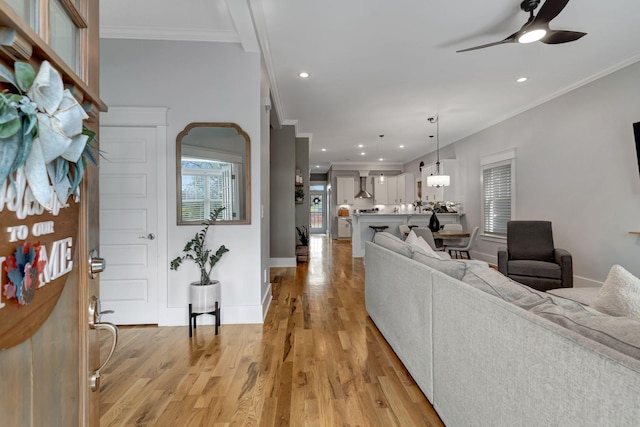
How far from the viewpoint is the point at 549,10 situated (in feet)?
7.59

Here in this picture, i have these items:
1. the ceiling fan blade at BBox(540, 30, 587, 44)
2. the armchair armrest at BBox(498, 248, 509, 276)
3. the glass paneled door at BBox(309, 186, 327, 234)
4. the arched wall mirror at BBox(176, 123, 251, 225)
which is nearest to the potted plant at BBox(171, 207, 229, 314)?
the arched wall mirror at BBox(176, 123, 251, 225)

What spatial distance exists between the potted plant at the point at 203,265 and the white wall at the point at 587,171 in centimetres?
460

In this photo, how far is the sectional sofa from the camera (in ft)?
2.64

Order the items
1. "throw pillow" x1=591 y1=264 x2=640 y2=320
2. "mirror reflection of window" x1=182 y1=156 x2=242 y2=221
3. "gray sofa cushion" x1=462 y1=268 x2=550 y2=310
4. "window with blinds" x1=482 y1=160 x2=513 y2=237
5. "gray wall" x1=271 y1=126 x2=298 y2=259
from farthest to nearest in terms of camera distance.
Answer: "gray wall" x1=271 y1=126 x2=298 y2=259 → "window with blinds" x1=482 y1=160 x2=513 y2=237 → "mirror reflection of window" x1=182 y1=156 x2=242 y2=221 → "gray sofa cushion" x1=462 y1=268 x2=550 y2=310 → "throw pillow" x1=591 y1=264 x2=640 y2=320

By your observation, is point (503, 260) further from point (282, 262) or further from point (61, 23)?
point (61, 23)

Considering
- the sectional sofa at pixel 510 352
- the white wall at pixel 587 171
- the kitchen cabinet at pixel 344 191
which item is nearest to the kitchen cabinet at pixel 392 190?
the kitchen cabinet at pixel 344 191

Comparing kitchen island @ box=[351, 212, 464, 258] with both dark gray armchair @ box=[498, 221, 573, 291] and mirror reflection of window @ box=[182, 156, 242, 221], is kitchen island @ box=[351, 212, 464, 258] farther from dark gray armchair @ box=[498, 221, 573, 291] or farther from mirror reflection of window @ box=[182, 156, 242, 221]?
mirror reflection of window @ box=[182, 156, 242, 221]

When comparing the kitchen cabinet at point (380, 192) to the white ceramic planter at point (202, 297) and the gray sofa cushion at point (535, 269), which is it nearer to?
the gray sofa cushion at point (535, 269)

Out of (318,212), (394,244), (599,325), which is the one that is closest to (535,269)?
(394,244)

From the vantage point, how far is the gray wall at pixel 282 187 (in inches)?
242

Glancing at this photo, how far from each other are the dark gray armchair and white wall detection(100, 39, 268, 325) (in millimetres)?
3108

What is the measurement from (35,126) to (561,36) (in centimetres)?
352

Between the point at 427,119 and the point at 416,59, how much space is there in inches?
99.5

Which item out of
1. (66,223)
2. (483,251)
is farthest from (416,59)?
(483,251)
